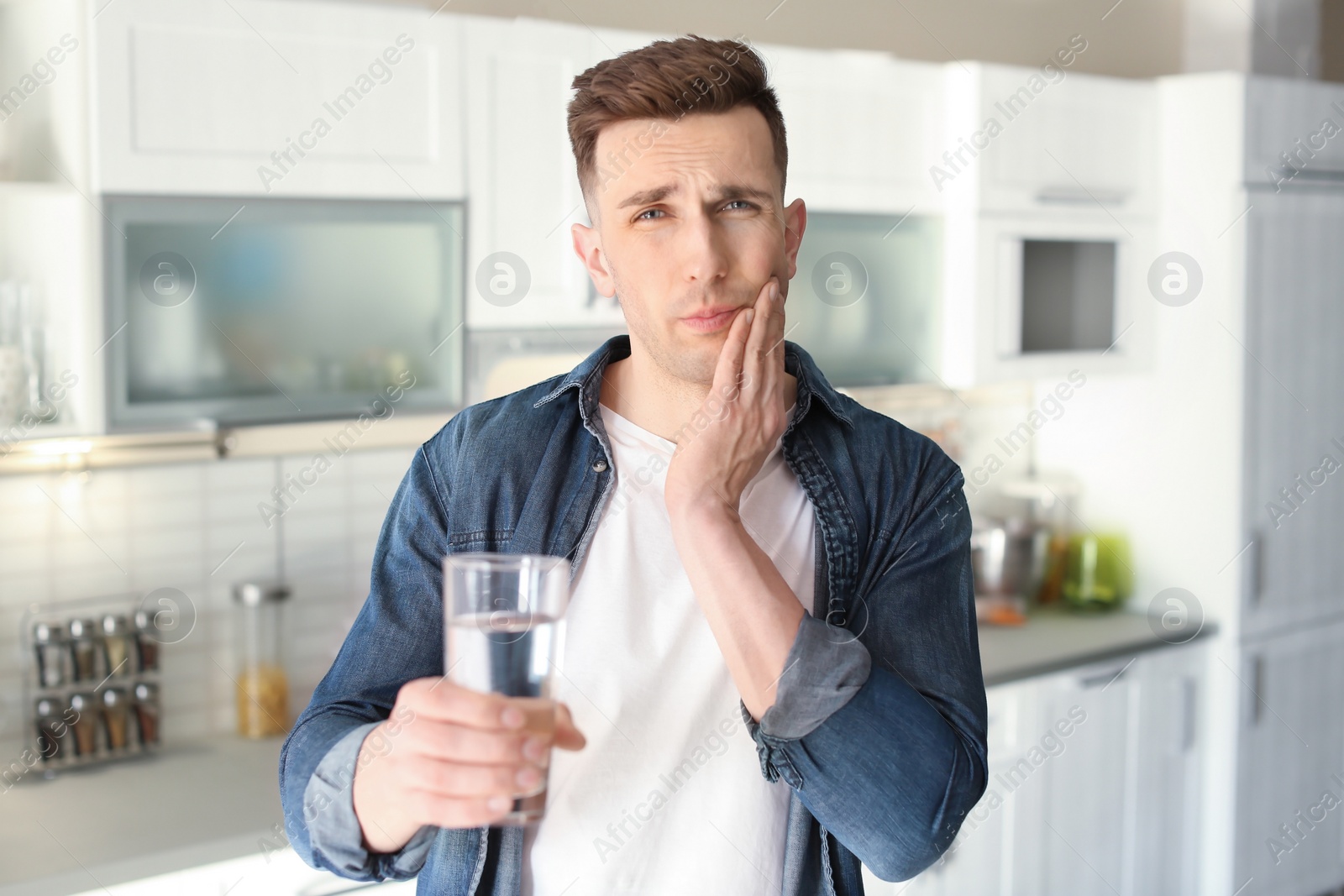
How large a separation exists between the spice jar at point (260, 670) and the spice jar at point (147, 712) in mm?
182

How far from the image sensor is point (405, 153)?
2.29 m

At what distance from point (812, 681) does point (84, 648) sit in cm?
177

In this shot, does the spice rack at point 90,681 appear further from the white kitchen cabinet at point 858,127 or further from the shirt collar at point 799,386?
the white kitchen cabinet at point 858,127

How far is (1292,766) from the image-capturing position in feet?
11.5

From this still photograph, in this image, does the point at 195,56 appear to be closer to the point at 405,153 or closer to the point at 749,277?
the point at 405,153

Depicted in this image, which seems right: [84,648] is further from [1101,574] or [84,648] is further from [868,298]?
[1101,574]

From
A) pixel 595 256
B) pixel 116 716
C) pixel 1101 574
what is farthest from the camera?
pixel 1101 574

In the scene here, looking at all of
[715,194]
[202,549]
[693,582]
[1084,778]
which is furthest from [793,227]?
[1084,778]

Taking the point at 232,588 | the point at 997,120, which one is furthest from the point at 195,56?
the point at 997,120

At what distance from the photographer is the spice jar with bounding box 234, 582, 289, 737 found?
2.48m

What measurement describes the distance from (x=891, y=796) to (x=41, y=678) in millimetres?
1820

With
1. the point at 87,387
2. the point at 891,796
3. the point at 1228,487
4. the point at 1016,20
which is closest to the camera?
the point at 891,796

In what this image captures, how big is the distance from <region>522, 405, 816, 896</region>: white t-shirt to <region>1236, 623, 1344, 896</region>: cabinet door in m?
2.69

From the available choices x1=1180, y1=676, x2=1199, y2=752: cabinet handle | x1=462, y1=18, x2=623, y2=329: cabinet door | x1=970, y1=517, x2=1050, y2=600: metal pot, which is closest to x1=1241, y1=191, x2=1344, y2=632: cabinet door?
x1=1180, y1=676, x2=1199, y2=752: cabinet handle
